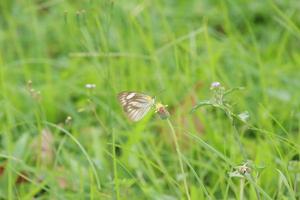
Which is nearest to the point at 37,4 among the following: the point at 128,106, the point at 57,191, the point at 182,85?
the point at 182,85

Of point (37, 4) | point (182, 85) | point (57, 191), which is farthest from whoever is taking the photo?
point (37, 4)

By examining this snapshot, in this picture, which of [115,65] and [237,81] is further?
[115,65]

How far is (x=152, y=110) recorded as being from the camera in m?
1.89

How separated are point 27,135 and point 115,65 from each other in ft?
1.82

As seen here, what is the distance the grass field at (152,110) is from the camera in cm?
178

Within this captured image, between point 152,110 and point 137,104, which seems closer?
point 137,104

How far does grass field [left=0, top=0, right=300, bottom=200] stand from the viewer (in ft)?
5.85

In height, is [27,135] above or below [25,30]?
below

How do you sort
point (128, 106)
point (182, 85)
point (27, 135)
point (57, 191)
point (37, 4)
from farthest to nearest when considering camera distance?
1. point (37, 4)
2. point (182, 85)
3. point (27, 135)
4. point (57, 191)
5. point (128, 106)

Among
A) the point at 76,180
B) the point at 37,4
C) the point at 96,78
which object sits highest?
the point at 37,4

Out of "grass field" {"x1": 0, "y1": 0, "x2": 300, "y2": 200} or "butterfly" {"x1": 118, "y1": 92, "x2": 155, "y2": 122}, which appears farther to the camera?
"grass field" {"x1": 0, "y1": 0, "x2": 300, "y2": 200}

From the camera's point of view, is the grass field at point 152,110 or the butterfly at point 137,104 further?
Answer: the grass field at point 152,110

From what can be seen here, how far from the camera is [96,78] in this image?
8.23 feet

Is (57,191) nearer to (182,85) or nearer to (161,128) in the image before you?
(161,128)
